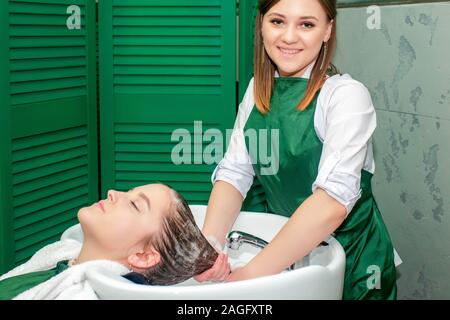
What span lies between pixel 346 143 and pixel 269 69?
338mm

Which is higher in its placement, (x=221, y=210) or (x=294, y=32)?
(x=294, y=32)

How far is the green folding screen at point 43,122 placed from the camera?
1880 millimetres

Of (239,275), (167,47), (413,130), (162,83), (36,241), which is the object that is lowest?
(36,241)

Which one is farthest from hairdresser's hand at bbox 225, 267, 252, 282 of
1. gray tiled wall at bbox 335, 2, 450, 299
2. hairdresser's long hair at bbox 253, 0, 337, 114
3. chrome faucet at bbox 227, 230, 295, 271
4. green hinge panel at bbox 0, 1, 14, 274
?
green hinge panel at bbox 0, 1, 14, 274

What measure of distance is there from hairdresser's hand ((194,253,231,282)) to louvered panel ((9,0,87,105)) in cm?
94

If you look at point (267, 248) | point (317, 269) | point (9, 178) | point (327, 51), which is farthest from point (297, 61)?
point (9, 178)

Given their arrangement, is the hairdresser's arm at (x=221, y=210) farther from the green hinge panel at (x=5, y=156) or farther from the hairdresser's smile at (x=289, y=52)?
the green hinge panel at (x=5, y=156)

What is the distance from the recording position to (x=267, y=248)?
127 centimetres

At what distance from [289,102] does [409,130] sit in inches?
17.2

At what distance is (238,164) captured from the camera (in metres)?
1.57

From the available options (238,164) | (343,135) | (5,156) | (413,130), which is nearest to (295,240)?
(343,135)

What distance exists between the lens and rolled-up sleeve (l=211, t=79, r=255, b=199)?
1548 mm

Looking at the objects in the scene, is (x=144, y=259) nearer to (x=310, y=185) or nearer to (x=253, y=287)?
(x=253, y=287)

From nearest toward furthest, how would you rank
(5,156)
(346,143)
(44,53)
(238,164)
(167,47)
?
1. (346,143)
2. (238,164)
3. (5,156)
4. (44,53)
5. (167,47)
